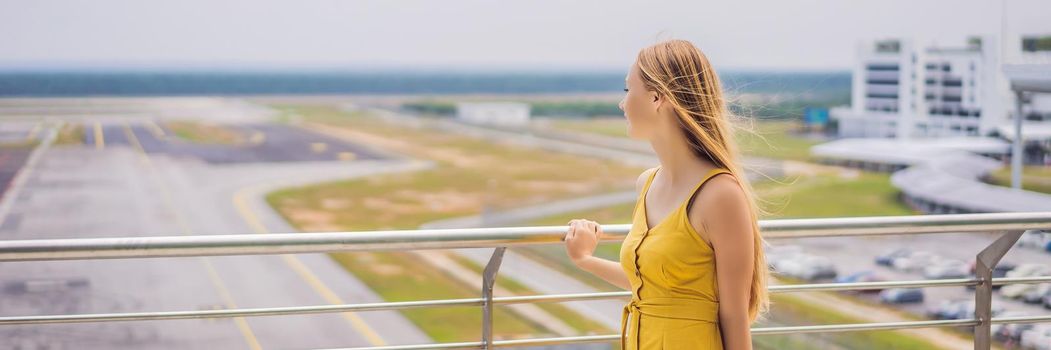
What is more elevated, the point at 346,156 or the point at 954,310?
the point at 346,156

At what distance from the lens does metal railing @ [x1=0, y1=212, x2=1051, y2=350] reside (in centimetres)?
138

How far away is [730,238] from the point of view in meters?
0.98

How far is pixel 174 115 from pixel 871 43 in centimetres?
2792

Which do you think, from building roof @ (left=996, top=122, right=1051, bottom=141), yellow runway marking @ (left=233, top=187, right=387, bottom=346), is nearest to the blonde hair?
yellow runway marking @ (left=233, top=187, right=387, bottom=346)

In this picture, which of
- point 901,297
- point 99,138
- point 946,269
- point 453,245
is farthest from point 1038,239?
point 99,138

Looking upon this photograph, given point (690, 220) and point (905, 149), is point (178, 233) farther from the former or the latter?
point (905, 149)

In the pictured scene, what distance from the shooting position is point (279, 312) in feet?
4.87

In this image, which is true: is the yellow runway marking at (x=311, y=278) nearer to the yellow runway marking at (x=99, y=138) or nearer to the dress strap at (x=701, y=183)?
the yellow runway marking at (x=99, y=138)

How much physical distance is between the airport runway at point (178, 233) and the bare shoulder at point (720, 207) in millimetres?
9247

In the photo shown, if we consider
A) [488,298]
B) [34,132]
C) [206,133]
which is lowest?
[206,133]

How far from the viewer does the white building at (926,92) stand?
31641mm

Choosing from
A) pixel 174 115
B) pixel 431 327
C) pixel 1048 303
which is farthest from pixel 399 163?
pixel 1048 303

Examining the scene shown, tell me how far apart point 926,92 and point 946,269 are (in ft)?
57.3

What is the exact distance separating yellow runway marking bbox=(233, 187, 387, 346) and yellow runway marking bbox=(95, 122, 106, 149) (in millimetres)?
6985
